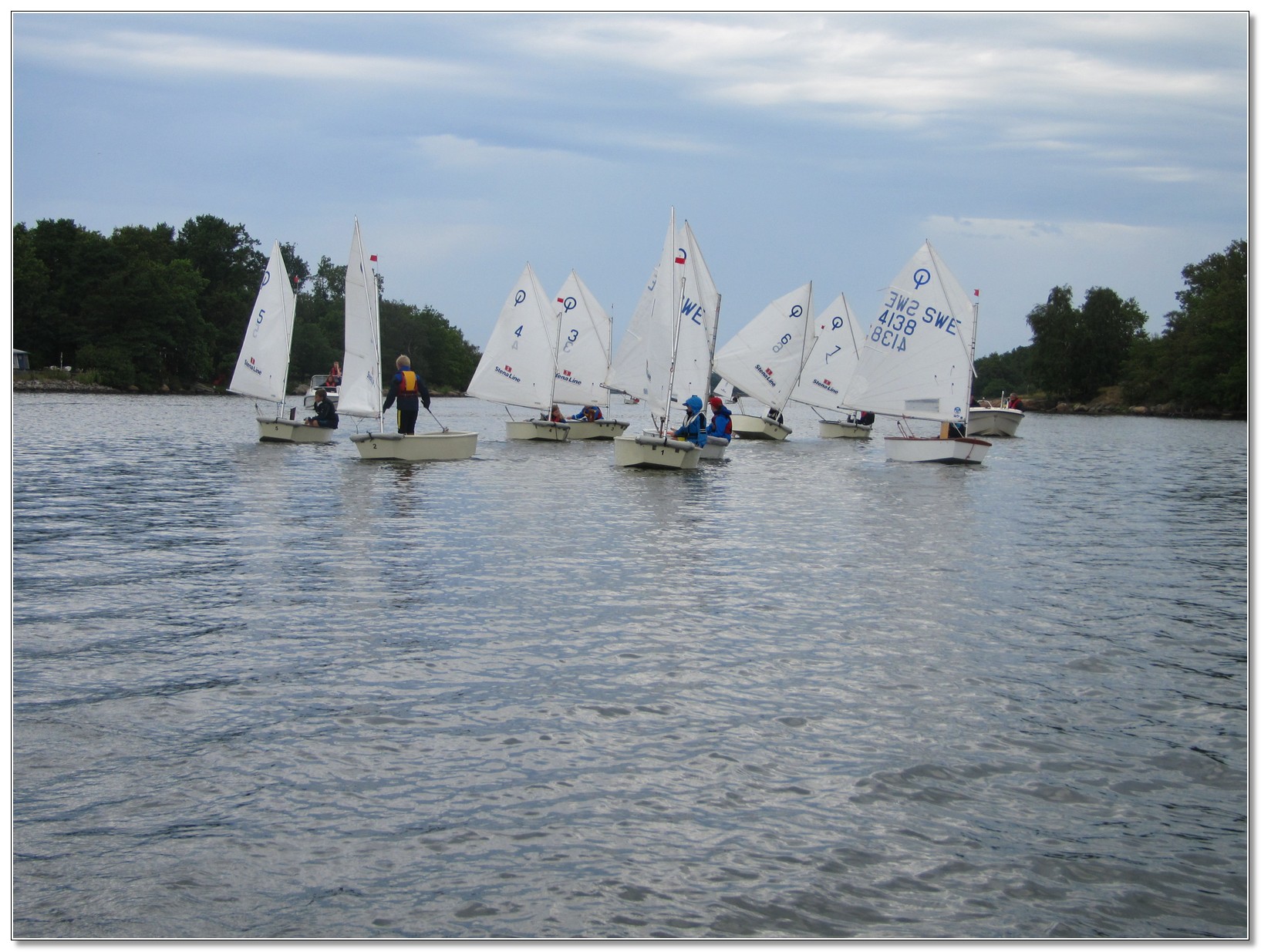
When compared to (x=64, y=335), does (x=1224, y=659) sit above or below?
below

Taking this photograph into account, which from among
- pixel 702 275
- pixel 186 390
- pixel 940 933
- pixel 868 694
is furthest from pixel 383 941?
pixel 186 390

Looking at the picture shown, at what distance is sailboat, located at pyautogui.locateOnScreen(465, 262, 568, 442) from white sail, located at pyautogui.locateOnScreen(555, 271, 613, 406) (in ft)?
9.01

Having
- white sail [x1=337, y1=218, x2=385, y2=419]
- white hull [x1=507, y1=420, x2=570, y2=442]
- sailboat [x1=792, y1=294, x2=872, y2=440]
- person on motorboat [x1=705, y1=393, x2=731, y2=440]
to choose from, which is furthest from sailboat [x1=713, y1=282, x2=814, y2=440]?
white sail [x1=337, y1=218, x2=385, y2=419]

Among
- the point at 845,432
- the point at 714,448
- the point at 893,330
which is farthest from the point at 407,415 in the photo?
the point at 845,432

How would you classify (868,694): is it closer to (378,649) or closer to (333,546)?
(378,649)

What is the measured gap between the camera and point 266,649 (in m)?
10.7

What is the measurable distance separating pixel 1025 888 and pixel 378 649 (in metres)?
6.10

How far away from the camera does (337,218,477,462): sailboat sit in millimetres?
31391

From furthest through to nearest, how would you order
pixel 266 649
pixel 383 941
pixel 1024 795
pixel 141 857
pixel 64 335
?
pixel 64 335 < pixel 266 649 < pixel 1024 795 < pixel 141 857 < pixel 383 941

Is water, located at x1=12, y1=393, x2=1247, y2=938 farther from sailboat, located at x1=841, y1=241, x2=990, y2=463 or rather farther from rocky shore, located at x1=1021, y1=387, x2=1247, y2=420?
rocky shore, located at x1=1021, y1=387, x2=1247, y2=420

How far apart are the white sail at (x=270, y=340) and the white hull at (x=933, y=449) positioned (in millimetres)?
19389

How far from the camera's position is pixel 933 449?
3741 centimetres

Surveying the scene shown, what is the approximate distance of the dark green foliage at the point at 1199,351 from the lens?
87812 mm

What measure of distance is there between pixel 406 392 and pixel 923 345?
1641 centimetres
